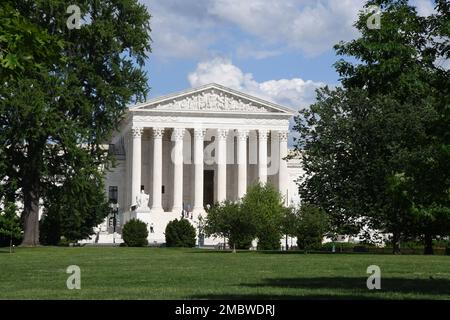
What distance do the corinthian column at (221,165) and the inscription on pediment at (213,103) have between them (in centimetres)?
287

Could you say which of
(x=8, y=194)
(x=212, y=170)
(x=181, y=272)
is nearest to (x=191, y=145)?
(x=212, y=170)

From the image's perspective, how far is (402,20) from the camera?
20562 millimetres

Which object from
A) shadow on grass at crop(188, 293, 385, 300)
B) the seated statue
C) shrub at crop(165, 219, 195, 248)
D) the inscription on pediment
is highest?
the inscription on pediment

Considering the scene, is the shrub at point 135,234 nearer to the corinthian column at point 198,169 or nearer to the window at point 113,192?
the corinthian column at point 198,169

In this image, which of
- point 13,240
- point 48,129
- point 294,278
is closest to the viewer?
point 294,278

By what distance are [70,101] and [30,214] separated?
9.30 m

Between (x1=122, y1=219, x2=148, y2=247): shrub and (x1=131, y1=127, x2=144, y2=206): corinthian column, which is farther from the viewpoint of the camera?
(x1=131, y1=127, x2=144, y2=206): corinthian column

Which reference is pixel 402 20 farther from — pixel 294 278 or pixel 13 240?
pixel 13 240

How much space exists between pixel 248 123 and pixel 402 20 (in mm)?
83766

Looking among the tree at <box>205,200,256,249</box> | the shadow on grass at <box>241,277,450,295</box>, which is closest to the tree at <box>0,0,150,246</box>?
the tree at <box>205,200,256,249</box>

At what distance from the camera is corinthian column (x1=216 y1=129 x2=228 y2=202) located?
102 metres

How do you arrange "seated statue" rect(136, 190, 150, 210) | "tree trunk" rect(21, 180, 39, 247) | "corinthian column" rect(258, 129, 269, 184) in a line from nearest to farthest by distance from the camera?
1. "tree trunk" rect(21, 180, 39, 247)
2. "seated statue" rect(136, 190, 150, 210)
3. "corinthian column" rect(258, 129, 269, 184)

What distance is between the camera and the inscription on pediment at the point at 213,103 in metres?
103

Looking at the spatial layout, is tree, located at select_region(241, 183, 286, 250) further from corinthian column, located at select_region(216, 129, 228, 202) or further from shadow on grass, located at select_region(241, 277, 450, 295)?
corinthian column, located at select_region(216, 129, 228, 202)
